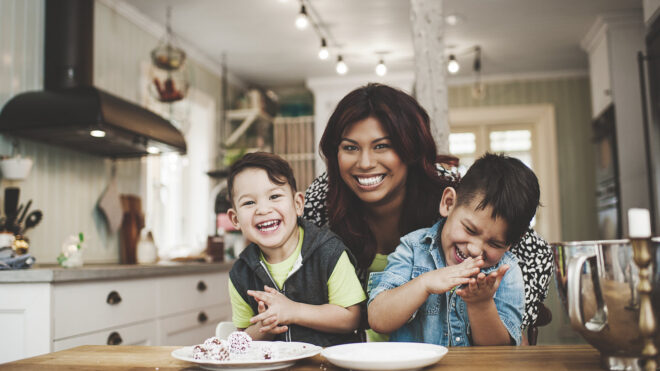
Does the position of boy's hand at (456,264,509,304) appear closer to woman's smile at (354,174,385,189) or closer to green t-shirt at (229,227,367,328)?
green t-shirt at (229,227,367,328)

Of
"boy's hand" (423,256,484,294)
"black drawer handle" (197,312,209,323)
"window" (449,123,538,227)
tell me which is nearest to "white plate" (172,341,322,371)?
"boy's hand" (423,256,484,294)

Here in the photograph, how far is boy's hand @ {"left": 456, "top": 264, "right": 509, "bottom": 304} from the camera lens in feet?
2.98

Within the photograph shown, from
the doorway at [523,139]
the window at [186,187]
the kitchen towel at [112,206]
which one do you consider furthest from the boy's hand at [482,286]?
the doorway at [523,139]

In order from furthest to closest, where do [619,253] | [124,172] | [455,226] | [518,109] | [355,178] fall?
1. [518,109]
2. [124,172]
3. [355,178]
4. [455,226]
5. [619,253]

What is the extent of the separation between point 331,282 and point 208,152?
407 centimetres

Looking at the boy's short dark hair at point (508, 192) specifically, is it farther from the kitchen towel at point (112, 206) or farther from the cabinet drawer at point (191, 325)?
the kitchen towel at point (112, 206)

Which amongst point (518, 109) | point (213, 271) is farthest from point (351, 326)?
point (518, 109)

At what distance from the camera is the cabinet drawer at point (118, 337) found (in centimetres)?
222

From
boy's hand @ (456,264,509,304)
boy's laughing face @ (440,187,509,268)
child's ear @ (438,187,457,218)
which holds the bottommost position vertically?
boy's hand @ (456,264,509,304)

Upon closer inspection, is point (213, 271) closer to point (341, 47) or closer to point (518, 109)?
point (341, 47)

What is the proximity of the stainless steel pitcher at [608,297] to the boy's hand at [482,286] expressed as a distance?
0.55 ft

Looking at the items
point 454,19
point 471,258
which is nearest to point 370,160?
point 471,258

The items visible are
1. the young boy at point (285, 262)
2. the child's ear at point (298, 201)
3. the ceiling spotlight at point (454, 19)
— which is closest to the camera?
the young boy at point (285, 262)

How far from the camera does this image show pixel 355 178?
1535 mm
